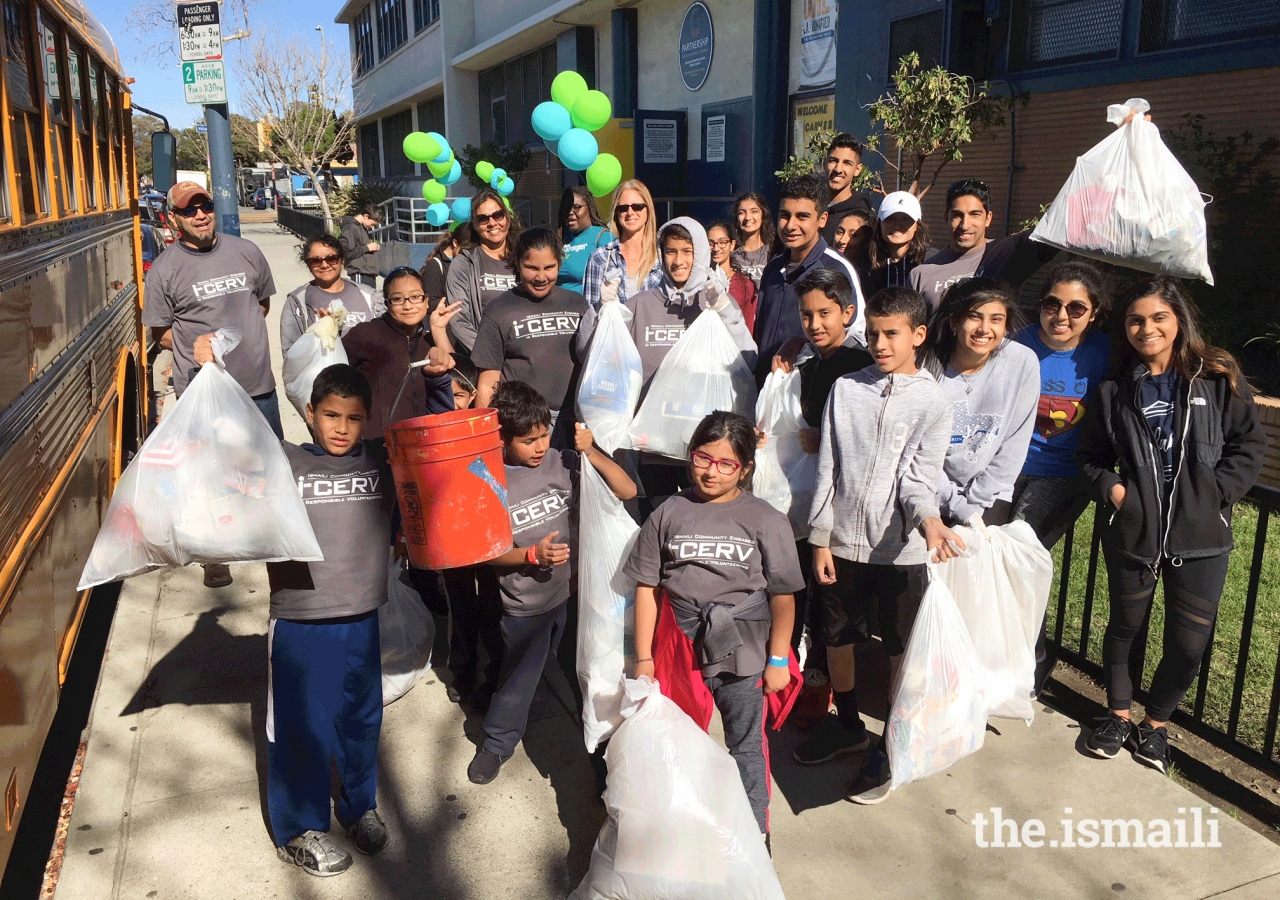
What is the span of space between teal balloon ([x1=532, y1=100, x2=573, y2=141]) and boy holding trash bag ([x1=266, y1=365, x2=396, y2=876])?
6509 millimetres

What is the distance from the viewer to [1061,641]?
416 cm

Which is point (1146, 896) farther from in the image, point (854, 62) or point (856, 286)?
point (854, 62)

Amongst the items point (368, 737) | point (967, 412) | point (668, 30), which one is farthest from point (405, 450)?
point (668, 30)

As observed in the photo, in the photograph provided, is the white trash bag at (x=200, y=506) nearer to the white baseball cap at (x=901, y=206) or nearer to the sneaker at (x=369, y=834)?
the sneaker at (x=369, y=834)

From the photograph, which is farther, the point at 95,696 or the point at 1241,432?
the point at 95,696

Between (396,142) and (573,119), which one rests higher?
(396,142)

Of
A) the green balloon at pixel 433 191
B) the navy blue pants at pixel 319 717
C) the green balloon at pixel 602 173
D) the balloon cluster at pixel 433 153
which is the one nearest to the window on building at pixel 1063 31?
the green balloon at pixel 602 173

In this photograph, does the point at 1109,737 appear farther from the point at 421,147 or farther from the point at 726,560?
the point at 421,147

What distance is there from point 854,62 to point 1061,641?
972 cm

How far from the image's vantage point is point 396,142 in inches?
1512

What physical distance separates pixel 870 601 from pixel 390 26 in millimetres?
36660

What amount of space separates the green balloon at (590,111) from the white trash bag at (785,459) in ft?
20.0

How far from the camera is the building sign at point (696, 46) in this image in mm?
15727

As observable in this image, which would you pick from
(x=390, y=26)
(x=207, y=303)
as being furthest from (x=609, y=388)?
(x=390, y=26)
